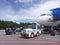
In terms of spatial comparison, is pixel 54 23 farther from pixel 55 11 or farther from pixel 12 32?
pixel 12 32

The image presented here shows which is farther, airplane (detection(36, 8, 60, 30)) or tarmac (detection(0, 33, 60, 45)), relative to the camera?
airplane (detection(36, 8, 60, 30))

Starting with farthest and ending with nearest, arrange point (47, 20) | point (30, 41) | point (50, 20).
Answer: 1. point (47, 20)
2. point (50, 20)
3. point (30, 41)

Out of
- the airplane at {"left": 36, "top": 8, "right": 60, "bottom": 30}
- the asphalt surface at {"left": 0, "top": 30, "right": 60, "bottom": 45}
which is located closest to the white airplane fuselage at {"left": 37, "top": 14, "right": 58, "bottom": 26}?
the airplane at {"left": 36, "top": 8, "right": 60, "bottom": 30}

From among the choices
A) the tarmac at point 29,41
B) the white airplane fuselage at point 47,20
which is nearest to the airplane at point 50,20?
the white airplane fuselage at point 47,20

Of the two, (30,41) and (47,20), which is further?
(47,20)

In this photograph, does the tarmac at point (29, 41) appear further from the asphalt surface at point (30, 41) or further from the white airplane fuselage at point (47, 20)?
the white airplane fuselage at point (47, 20)

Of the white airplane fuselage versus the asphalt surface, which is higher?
the white airplane fuselage

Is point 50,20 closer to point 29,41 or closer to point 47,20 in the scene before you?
point 47,20

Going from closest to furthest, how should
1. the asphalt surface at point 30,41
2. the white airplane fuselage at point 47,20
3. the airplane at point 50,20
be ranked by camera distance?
the asphalt surface at point 30,41 < the airplane at point 50,20 < the white airplane fuselage at point 47,20

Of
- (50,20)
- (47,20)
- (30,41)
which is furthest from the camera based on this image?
(47,20)

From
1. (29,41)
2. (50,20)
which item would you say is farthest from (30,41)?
(50,20)

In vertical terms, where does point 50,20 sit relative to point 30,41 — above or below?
above

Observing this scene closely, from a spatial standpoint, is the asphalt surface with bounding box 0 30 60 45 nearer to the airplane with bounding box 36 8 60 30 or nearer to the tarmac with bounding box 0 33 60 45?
the tarmac with bounding box 0 33 60 45

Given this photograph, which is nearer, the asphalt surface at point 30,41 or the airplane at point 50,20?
the asphalt surface at point 30,41
